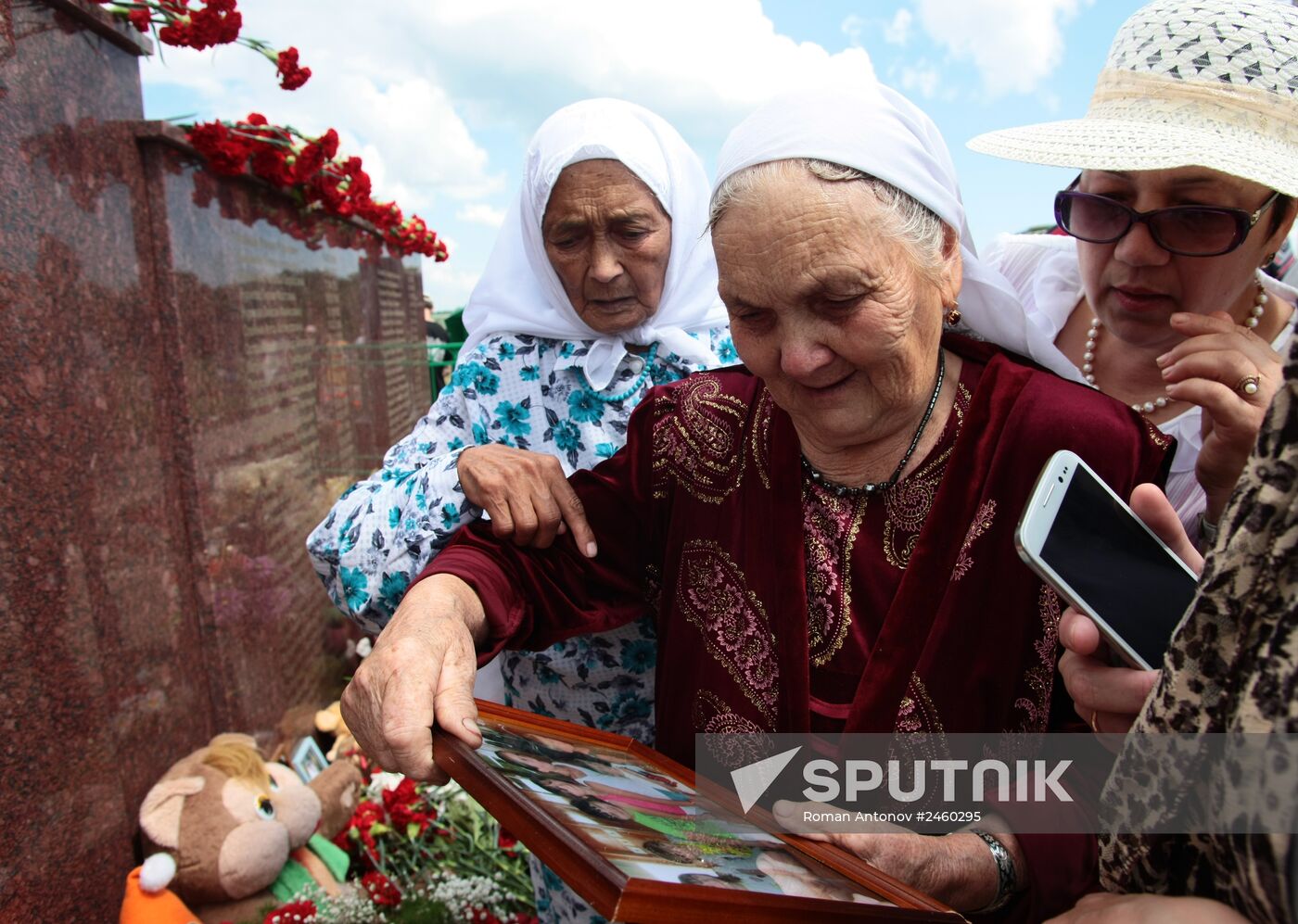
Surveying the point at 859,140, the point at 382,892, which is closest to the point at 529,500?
the point at 859,140

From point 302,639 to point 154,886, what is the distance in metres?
2.18

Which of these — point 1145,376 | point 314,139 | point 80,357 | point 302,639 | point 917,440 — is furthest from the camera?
point 302,639

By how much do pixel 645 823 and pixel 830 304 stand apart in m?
0.88

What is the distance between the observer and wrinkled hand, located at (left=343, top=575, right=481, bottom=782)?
1.40m

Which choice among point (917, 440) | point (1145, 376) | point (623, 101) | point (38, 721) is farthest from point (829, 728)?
point (38, 721)

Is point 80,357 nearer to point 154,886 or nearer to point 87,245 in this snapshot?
point 87,245

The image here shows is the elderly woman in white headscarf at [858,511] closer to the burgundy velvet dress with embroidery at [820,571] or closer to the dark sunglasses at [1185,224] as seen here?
the burgundy velvet dress with embroidery at [820,571]

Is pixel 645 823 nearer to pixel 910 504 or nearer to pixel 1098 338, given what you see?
pixel 910 504

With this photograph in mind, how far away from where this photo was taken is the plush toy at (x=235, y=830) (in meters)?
3.27

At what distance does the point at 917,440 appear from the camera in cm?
170

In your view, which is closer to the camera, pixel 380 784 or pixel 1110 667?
pixel 1110 667

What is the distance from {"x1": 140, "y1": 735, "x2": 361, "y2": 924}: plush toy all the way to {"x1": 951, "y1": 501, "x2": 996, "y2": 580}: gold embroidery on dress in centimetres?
302

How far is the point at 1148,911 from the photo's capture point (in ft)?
2.94

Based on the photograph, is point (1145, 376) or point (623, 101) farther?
point (623, 101)
